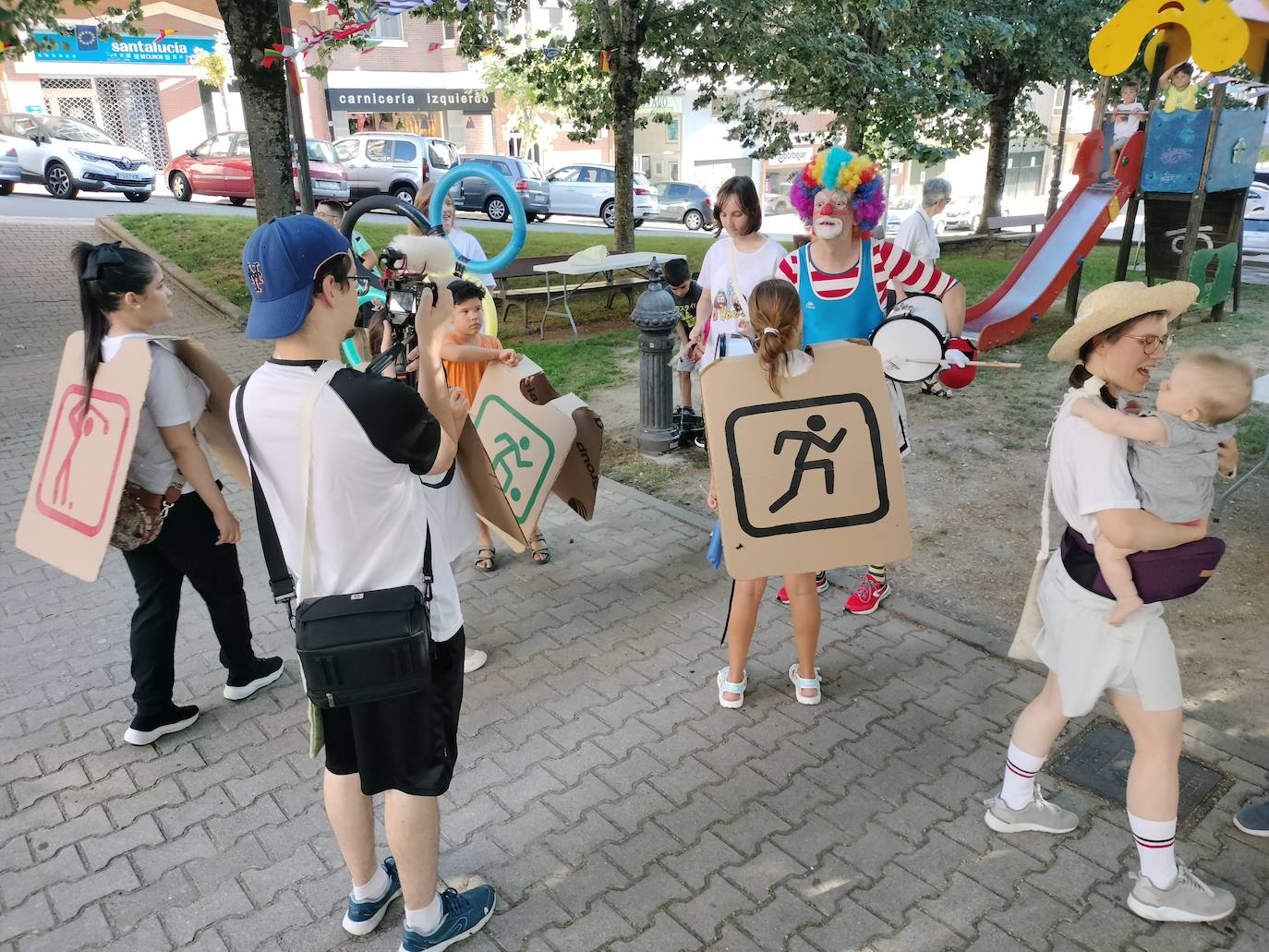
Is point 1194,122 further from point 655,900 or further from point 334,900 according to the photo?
point 334,900

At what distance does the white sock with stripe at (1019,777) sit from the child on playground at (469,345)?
8.37ft

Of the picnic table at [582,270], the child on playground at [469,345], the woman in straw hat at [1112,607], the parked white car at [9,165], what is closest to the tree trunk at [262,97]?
the picnic table at [582,270]

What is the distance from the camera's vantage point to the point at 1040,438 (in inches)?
271

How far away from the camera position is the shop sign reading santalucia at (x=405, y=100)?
31.9 meters

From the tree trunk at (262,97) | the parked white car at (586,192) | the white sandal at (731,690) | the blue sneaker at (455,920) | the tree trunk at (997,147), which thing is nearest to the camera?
the blue sneaker at (455,920)

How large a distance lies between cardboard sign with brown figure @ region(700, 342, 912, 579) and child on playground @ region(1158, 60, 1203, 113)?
862 centimetres

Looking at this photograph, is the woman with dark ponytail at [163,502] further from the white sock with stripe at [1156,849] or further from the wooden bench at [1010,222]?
the wooden bench at [1010,222]

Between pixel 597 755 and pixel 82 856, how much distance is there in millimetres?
1731

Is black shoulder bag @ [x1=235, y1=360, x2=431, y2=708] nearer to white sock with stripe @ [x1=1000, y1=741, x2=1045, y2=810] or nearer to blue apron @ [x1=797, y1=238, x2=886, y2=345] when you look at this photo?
white sock with stripe @ [x1=1000, y1=741, x2=1045, y2=810]

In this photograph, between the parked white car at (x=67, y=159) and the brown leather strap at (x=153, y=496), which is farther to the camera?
the parked white car at (x=67, y=159)

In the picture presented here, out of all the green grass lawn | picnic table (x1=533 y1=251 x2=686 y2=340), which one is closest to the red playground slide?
the green grass lawn

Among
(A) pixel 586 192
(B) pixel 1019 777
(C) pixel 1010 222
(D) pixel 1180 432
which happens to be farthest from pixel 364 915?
(A) pixel 586 192

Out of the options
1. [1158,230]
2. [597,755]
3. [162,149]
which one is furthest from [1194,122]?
[162,149]

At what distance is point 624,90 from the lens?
38.6 ft
